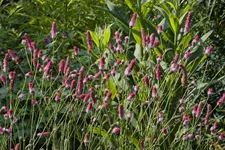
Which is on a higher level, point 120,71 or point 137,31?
point 137,31

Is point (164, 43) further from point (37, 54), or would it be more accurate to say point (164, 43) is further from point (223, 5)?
point (223, 5)

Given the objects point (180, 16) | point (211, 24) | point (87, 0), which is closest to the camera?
point (180, 16)

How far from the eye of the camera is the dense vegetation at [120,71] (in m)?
3.40

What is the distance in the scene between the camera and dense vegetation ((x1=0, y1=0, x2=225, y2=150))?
3.40m

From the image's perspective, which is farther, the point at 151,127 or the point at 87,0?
the point at 87,0

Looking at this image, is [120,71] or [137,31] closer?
[120,71]

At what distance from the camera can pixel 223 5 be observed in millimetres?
5355

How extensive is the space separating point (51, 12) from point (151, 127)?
2.36 m

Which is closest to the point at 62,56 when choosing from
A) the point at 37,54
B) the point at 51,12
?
the point at 51,12

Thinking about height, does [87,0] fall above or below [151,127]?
above

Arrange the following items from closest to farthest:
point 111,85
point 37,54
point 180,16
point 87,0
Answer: point 37,54 < point 111,85 < point 180,16 < point 87,0

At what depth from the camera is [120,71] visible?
3730 millimetres

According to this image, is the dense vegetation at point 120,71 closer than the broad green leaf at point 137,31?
Yes

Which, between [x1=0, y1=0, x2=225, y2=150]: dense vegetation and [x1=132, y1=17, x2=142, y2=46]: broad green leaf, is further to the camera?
[x1=132, y1=17, x2=142, y2=46]: broad green leaf
